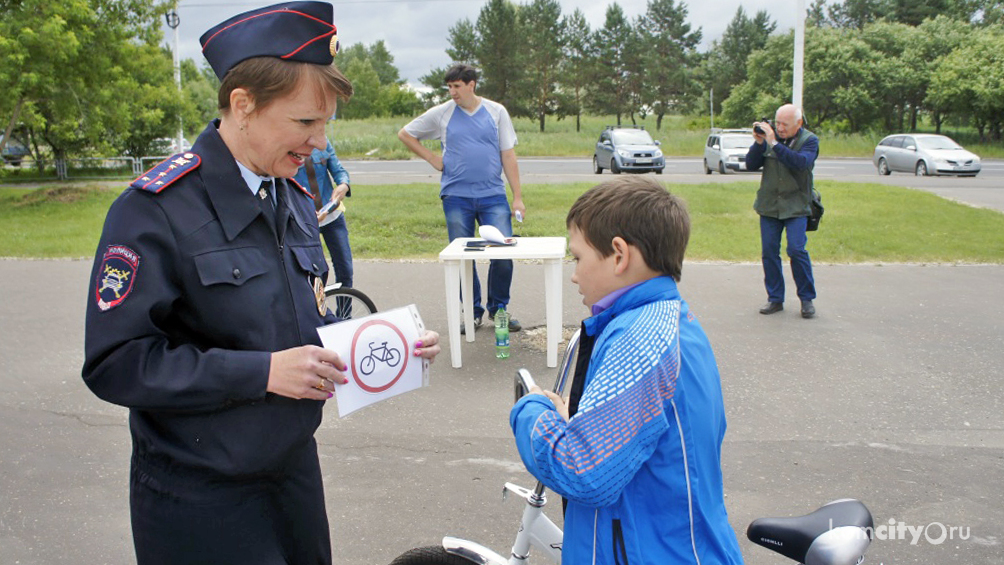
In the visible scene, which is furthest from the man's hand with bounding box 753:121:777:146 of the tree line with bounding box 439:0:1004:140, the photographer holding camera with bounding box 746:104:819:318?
the tree line with bounding box 439:0:1004:140

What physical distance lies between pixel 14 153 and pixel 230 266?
38.6 metres

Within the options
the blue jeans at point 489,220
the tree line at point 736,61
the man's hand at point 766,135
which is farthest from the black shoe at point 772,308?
the tree line at point 736,61

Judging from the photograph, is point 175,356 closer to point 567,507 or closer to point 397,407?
point 567,507

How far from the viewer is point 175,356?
1745 millimetres

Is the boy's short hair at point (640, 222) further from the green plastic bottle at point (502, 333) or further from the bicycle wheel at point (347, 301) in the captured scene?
the bicycle wheel at point (347, 301)

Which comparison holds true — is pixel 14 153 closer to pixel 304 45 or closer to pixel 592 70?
pixel 304 45

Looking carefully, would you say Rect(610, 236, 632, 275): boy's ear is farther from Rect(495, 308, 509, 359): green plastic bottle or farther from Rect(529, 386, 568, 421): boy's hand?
Rect(495, 308, 509, 359): green plastic bottle

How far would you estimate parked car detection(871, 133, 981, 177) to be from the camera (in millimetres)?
24891

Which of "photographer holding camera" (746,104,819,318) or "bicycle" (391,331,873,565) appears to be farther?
"photographer holding camera" (746,104,819,318)

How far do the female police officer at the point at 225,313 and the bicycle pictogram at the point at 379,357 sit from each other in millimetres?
108

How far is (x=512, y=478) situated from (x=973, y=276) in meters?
7.43

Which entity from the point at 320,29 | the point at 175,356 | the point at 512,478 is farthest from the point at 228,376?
the point at 512,478

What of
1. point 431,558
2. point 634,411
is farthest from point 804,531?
point 431,558

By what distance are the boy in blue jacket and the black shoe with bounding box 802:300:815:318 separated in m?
6.24
